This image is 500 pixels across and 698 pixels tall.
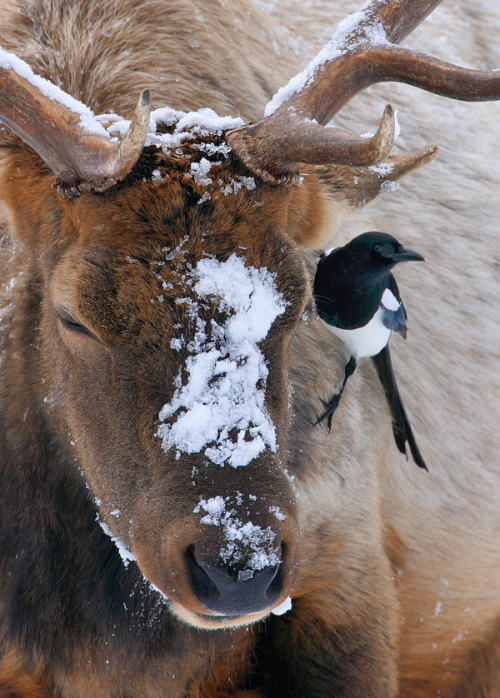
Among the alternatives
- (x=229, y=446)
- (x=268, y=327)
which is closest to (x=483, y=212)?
(x=268, y=327)

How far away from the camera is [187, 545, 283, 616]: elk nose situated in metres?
2.38

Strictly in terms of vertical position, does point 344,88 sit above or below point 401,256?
above

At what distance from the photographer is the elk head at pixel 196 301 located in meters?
2.47

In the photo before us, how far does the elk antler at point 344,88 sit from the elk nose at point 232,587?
1.26 metres

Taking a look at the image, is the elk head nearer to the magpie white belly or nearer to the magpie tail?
the magpie white belly

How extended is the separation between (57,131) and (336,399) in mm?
1754

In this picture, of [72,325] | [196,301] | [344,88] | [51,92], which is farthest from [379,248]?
[51,92]

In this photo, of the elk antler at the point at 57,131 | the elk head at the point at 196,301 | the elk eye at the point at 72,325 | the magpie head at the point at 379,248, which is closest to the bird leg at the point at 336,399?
the magpie head at the point at 379,248

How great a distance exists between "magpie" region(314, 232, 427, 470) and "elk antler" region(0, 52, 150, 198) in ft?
3.71

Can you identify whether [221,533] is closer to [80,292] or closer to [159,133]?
[80,292]

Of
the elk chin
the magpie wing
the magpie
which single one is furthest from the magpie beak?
the elk chin

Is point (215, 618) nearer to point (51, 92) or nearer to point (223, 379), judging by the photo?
point (223, 379)

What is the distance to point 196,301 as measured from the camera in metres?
2.54

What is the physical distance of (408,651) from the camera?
461 centimetres
